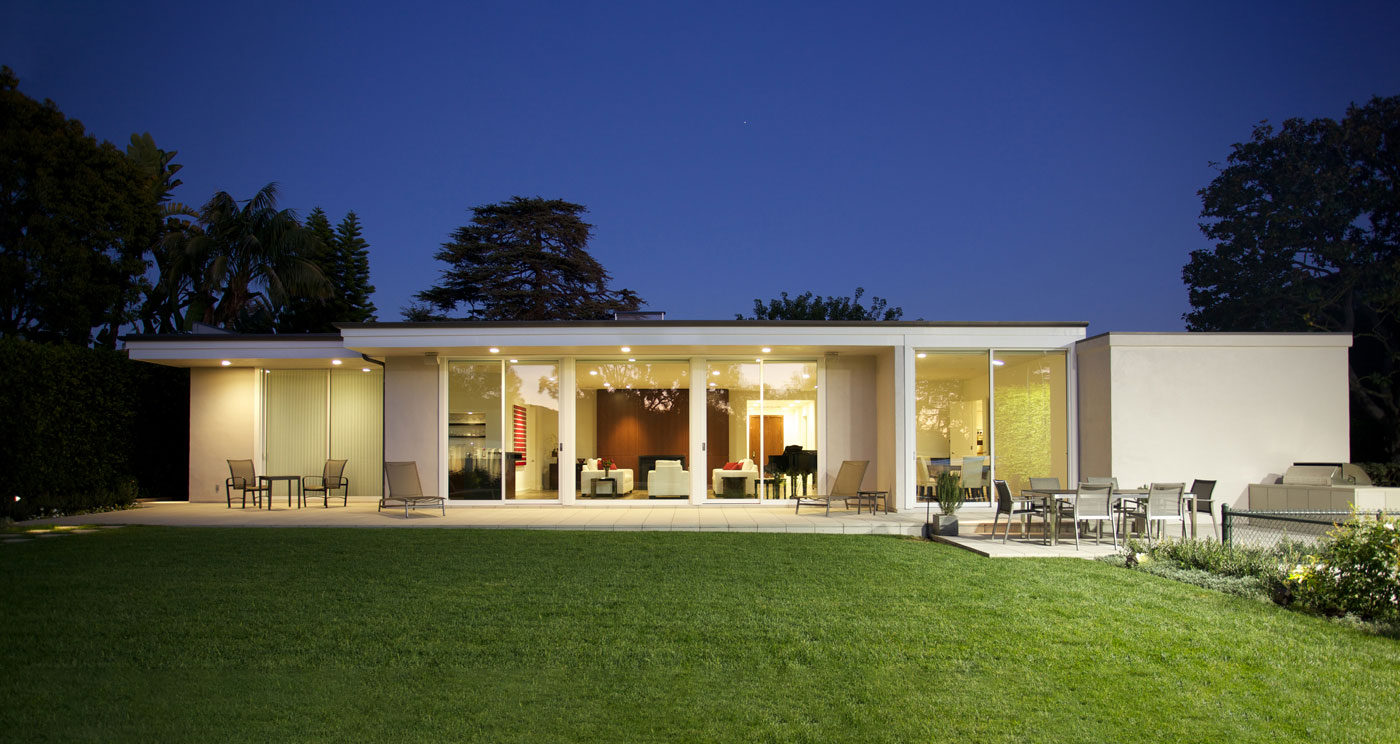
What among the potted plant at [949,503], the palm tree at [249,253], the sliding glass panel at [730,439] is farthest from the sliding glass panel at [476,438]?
the palm tree at [249,253]

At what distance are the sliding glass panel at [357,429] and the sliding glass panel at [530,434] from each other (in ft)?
10.0

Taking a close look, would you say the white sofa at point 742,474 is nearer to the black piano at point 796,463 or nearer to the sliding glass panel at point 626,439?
the black piano at point 796,463

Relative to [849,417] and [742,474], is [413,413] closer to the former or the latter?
[742,474]

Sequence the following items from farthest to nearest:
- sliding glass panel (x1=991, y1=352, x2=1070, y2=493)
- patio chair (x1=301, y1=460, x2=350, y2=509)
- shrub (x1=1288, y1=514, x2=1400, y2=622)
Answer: patio chair (x1=301, y1=460, x2=350, y2=509), sliding glass panel (x1=991, y1=352, x2=1070, y2=493), shrub (x1=1288, y1=514, x2=1400, y2=622)

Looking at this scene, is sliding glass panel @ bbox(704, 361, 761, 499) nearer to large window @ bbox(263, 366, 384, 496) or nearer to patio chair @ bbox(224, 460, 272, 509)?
large window @ bbox(263, 366, 384, 496)

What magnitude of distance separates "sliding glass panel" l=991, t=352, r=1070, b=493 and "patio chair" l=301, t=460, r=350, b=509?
10398 mm

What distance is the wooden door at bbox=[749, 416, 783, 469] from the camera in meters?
14.0

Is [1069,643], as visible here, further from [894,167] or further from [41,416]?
[894,167]

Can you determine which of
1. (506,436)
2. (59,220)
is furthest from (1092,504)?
(59,220)

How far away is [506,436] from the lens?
13.8 m

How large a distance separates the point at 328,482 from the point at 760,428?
725cm

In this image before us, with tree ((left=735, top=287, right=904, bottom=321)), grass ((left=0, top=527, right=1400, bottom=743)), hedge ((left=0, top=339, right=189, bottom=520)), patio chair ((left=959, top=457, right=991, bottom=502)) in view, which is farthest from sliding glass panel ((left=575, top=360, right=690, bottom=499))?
tree ((left=735, top=287, right=904, bottom=321))

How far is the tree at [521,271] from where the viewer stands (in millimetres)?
32406

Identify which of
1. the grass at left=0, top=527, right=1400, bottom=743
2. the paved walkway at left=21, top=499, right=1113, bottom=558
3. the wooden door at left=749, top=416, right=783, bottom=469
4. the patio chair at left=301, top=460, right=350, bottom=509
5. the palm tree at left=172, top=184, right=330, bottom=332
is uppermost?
the palm tree at left=172, top=184, right=330, bottom=332
